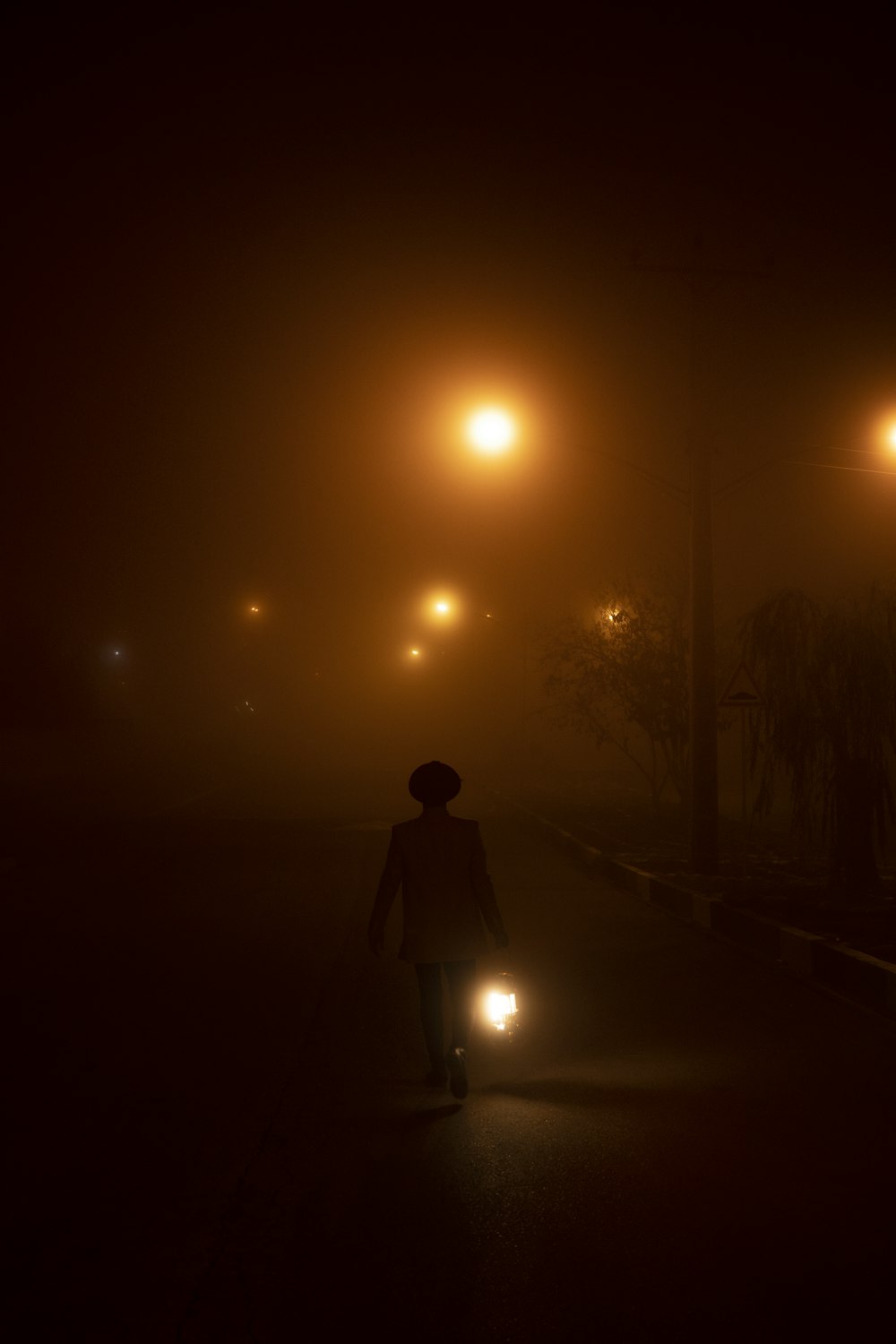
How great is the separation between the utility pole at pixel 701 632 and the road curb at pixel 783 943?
948mm

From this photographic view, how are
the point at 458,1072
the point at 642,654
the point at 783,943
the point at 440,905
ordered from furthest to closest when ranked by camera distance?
the point at 642,654 → the point at 783,943 → the point at 440,905 → the point at 458,1072

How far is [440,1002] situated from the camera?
21.2 ft

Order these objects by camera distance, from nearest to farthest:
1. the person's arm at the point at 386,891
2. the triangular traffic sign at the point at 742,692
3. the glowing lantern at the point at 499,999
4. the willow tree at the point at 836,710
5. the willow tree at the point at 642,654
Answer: the person's arm at the point at 386,891 < the glowing lantern at the point at 499,999 < the triangular traffic sign at the point at 742,692 < the willow tree at the point at 836,710 < the willow tree at the point at 642,654

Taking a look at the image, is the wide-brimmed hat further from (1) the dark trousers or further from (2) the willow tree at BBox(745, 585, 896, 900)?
(2) the willow tree at BBox(745, 585, 896, 900)

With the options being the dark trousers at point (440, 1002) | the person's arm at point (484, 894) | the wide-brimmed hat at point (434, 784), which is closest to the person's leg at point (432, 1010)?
the dark trousers at point (440, 1002)

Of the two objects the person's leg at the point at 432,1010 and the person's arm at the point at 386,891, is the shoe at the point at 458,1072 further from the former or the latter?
the person's arm at the point at 386,891

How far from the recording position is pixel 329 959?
10492 millimetres

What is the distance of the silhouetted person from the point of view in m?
6.36

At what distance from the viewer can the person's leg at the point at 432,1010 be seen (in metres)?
6.40

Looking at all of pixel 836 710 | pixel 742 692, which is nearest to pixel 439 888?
pixel 742 692

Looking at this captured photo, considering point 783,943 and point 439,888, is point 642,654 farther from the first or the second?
point 439,888

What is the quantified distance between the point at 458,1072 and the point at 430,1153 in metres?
0.86

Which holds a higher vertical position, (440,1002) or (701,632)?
Result: (701,632)

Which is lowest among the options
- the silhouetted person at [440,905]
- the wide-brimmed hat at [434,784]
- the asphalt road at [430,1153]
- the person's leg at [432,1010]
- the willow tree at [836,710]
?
the asphalt road at [430,1153]
